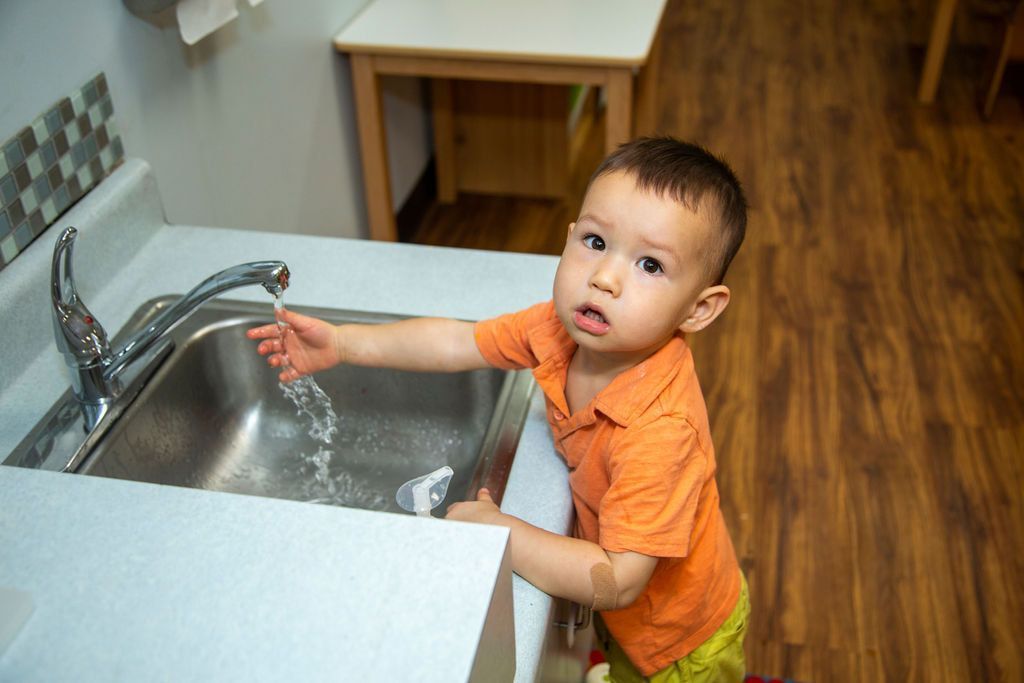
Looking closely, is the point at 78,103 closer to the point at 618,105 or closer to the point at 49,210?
the point at 49,210

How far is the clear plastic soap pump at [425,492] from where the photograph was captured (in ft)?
2.83

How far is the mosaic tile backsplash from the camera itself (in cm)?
107

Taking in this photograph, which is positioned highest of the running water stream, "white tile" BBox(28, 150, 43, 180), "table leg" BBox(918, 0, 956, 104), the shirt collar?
"white tile" BBox(28, 150, 43, 180)

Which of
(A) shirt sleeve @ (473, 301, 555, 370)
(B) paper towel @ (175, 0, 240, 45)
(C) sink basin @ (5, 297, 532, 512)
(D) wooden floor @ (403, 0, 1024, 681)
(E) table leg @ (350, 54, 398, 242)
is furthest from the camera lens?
(E) table leg @ (350, 54, 398, 242)

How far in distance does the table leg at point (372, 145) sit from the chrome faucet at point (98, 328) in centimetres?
121

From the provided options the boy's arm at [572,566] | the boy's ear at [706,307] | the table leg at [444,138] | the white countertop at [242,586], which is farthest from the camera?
the table leg at [444,138]

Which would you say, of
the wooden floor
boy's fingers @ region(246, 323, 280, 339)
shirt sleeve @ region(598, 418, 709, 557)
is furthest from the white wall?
the wooden floor

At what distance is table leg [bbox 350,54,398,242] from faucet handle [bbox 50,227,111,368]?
1.23 meters

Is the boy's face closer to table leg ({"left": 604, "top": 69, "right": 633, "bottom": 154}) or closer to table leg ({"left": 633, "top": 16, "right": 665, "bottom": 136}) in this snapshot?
table leg ({"left": 604, "top": 69, "right": 633, "bottom": 154})

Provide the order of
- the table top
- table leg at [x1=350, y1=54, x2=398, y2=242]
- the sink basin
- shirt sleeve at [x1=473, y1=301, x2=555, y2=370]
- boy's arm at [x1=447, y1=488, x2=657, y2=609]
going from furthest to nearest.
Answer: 1. table leg at [x1=350, y1=54, x2=398, y2=242]
2. the table top
3. the sink basin
4. shirt sleeve at [x1=473, y1=301, x2=555, y2=370]
5. boy's arm at [x1=447, y1=488, x2=657, y2=609]

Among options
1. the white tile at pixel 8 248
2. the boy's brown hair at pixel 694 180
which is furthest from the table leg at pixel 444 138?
the boy's brown hair at pixel 694 180

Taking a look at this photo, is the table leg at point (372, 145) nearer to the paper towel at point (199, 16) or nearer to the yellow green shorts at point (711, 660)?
the paper towel at point (199, 16)

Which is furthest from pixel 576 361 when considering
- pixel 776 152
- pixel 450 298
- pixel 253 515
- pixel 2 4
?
pixel 776 152

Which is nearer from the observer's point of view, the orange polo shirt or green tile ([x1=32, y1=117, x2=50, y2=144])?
the orange polo shirt
